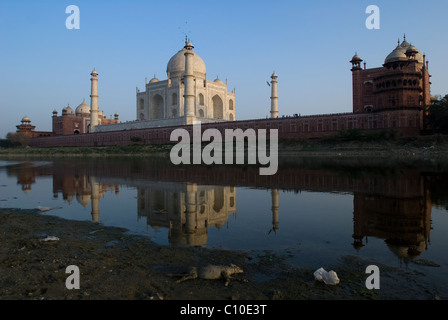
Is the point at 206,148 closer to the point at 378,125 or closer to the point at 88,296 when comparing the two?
the point at 378,125

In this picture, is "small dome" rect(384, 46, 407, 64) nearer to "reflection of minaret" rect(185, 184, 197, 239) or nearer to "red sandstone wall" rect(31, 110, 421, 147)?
"red sandstone wall" rect(31, 110, 421, 147)

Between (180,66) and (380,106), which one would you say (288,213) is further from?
(180,66)

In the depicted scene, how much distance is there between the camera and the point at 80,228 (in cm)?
578

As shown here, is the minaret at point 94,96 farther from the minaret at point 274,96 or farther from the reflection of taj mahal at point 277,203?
the reflection of taj mahal at point 277,203

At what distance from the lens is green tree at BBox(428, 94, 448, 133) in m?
26.7

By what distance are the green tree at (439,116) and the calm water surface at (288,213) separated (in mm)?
18560

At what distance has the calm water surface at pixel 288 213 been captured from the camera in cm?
450

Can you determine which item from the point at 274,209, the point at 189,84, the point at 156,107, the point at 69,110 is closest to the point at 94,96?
the point at 156,107

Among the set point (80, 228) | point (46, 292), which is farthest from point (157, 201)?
point (46, 292)

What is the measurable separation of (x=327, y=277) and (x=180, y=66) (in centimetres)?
4775

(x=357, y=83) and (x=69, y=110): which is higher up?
(x=69, y=110)

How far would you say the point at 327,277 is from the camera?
11.1ft

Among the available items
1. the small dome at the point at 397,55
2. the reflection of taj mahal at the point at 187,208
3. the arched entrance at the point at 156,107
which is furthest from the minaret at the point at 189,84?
the reflection of taj mahal at the point at 187,208

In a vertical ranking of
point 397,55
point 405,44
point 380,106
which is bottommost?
point 380,106
